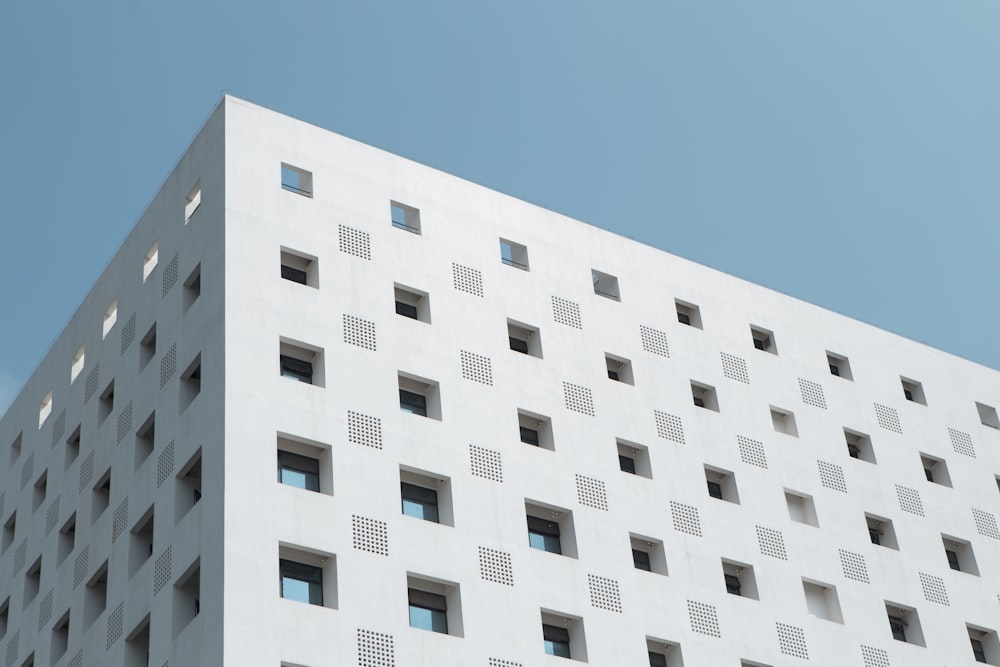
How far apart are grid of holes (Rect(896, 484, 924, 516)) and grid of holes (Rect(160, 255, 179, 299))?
2193 centimetres

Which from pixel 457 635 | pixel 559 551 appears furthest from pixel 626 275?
pixel 457 635

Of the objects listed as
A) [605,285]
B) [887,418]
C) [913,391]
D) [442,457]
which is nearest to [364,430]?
[442,457]

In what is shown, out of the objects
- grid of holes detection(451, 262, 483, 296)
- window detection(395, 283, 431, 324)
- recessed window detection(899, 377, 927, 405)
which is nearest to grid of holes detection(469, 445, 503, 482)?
window detection(395, 283, 431, 324)

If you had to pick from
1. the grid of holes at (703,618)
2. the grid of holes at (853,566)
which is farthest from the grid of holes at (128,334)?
the grid of holes at (853,566)

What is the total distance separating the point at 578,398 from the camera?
1684 inches

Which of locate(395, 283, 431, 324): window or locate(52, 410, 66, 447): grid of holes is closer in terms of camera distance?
locate(395, 283, 431, 324): window

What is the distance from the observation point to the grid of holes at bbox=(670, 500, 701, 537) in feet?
138

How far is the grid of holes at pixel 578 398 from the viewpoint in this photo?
42.5 m

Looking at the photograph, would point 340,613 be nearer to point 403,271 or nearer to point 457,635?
point 457,635

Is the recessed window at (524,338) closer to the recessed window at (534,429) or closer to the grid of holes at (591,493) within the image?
the recessed window at (534,429)

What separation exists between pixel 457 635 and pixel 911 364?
22849 mm

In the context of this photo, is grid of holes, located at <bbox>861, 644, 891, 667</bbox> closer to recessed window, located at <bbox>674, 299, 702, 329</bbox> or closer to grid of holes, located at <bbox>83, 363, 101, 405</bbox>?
recessed window, located at <bbox>674, 299, 702, 329</bbox>

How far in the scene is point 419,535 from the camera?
121 ft

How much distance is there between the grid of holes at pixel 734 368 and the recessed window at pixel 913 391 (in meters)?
7.43
